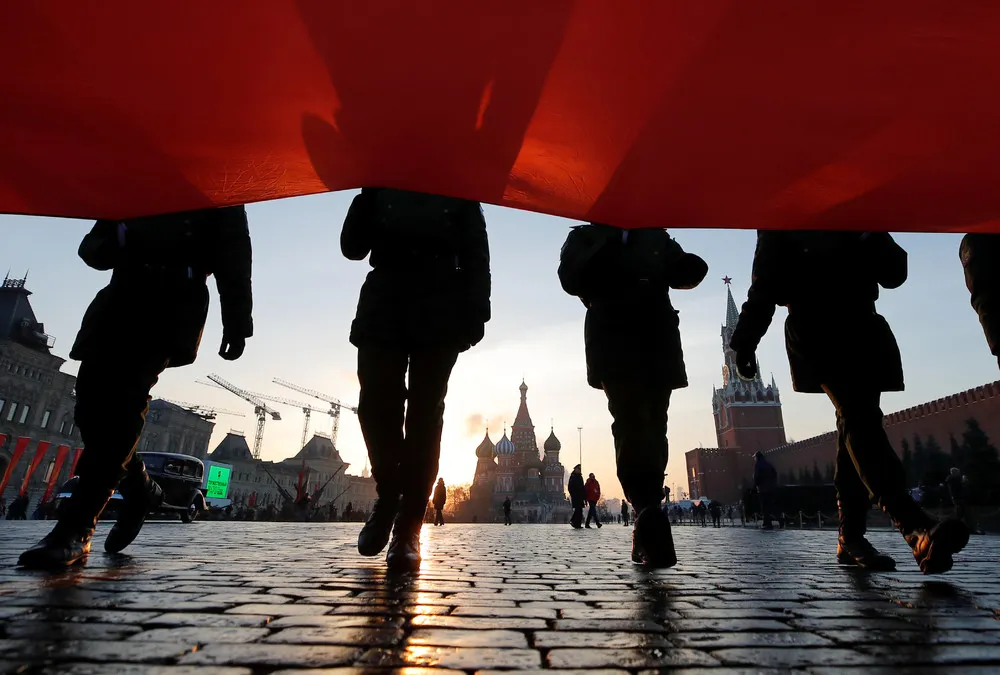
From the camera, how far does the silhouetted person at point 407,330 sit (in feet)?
9.49

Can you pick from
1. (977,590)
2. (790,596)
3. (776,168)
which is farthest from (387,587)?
(977,590)

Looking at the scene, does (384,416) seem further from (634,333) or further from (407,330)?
(634,333)

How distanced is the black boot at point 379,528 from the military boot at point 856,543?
7.78 feet

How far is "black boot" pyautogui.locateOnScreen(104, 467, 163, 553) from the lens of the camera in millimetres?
3062

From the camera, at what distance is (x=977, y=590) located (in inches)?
83.3

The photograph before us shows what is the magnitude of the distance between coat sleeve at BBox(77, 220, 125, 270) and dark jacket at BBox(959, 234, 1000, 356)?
4.47m

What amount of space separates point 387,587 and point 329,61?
175 centimetres

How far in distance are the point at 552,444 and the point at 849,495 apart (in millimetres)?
76589

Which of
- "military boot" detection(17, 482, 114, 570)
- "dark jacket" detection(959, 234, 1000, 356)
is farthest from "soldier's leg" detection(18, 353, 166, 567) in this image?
"dark jacket" detection(959, 234, 1000, 356)

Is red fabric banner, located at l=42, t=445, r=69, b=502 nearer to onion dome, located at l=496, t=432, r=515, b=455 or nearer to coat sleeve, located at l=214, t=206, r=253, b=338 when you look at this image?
coat sleeve, located at l=214, t=206, r=253, b=338

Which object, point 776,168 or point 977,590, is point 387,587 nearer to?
point 776,168

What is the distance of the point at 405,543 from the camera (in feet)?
8.98

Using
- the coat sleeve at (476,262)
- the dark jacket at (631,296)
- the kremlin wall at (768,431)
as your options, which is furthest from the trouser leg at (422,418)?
the kremlin wall at (768,431)

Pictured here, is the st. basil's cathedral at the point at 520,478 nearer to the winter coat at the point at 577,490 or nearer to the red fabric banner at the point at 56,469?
the red fabric banner at the point at 56,469
